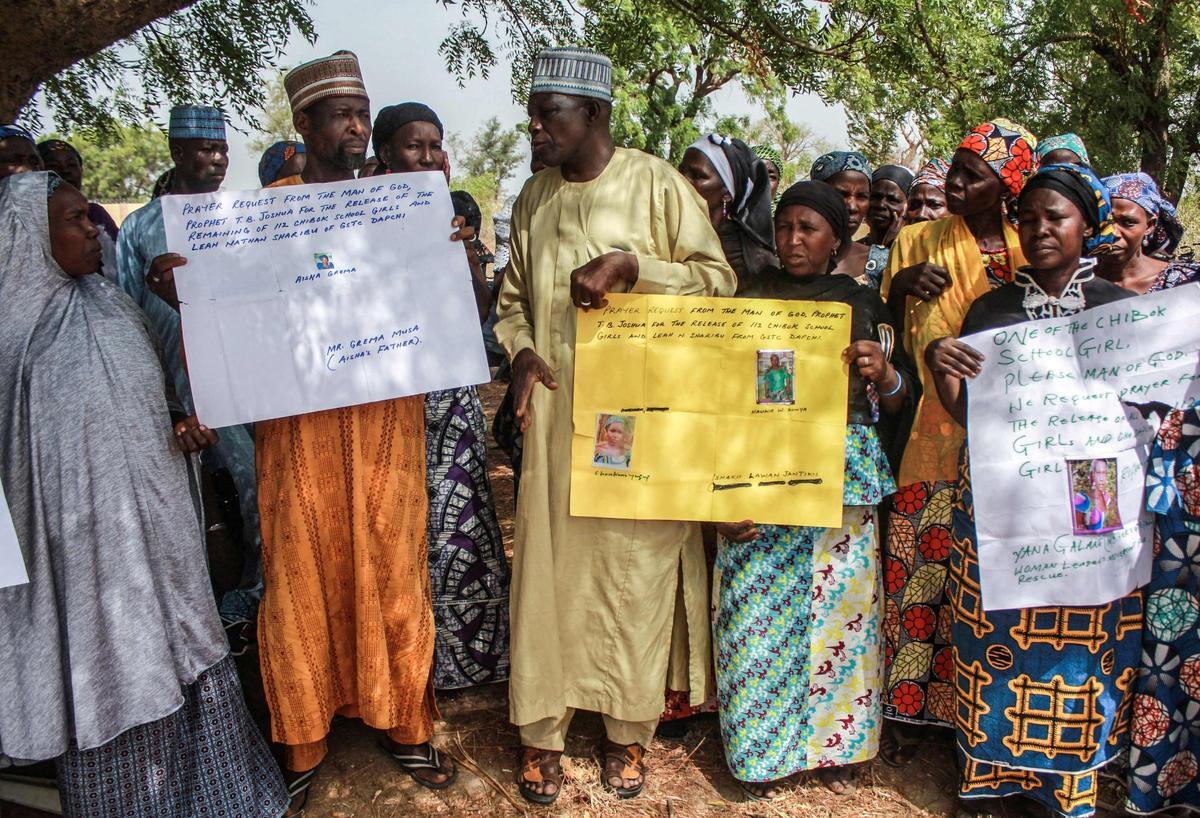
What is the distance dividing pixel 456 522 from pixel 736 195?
184 cm

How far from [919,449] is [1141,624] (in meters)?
0.88

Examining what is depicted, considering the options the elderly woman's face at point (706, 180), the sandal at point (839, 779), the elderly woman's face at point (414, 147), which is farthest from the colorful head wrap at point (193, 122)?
the sandal at point (839, 779)

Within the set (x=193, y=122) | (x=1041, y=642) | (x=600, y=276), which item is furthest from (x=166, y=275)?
(x=1041, y=642)

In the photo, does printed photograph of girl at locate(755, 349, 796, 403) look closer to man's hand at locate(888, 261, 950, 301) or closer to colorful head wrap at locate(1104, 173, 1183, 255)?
man's hand at locate(888, 261, 950, 301)

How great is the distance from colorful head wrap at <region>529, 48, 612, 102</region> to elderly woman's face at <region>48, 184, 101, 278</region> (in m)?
1.44

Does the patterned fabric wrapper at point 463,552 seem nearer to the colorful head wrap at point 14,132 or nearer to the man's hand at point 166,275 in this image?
the man's hand at point 166,275

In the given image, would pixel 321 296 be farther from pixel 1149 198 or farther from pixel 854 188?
pixel 1149 198

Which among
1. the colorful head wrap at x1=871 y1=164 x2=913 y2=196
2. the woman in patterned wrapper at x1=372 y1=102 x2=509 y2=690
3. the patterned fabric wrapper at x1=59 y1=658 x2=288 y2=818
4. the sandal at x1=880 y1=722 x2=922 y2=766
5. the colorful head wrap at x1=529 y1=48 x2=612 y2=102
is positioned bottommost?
the sandal at x1=880 y1=722 x2=922 y2=766

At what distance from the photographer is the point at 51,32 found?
2994 mm

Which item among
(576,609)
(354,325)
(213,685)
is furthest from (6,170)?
(576,609)

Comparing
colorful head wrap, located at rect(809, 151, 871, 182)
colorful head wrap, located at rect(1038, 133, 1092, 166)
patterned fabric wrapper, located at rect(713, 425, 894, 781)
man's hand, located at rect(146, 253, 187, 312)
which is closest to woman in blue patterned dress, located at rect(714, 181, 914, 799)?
patterned fabric wrapper, located at rect(713, 425, 894, 781)

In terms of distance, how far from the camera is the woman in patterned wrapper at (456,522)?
345 centimetres

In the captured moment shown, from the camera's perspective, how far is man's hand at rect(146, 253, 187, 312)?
2.74 m

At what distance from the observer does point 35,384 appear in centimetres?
256
